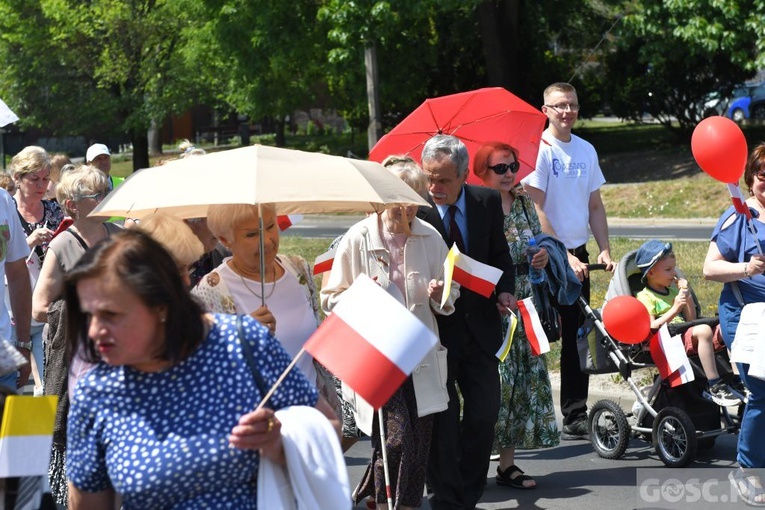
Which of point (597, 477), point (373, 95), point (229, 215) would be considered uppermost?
point (229, 215)

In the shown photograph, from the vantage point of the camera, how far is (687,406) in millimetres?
7336

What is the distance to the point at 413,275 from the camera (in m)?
6.03

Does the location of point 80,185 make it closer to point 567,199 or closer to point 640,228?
point 567,199

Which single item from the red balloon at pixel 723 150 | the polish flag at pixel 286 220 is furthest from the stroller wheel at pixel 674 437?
the polish flag at pixel 286 220

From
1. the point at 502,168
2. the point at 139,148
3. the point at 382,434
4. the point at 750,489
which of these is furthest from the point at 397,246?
the point at 139,148

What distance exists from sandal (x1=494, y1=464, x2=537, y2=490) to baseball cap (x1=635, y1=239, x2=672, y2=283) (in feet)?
5.28

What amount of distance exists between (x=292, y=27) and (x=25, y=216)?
21038 mm

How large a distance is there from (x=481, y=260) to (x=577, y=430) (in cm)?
208

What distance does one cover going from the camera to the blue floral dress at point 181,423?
3023mm

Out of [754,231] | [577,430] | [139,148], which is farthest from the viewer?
[139,148]

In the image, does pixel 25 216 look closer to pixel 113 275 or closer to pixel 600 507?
pixel 600 507

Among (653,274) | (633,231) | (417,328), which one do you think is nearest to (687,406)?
(653,274)

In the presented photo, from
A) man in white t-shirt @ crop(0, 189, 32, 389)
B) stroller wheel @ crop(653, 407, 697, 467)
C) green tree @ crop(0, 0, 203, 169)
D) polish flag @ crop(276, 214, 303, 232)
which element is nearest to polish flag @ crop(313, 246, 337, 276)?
polish flag @ crop(276, 214, 303, 232)

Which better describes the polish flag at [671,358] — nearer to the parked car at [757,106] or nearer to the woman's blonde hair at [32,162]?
the woman's blonde hair at [32,162]
